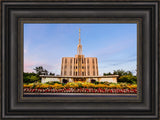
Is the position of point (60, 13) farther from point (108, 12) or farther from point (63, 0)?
point (108, 12)

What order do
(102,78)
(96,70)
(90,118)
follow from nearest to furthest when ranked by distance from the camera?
(90,118) → (102,78) → (96,70)

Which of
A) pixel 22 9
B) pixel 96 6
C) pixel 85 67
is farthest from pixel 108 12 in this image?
pixel 85 67

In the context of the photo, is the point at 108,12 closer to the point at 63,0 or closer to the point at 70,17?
the point at 70,17

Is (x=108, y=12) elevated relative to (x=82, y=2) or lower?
lower

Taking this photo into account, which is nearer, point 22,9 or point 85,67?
point 22,9

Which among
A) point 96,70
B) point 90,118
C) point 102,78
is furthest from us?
point 96,70

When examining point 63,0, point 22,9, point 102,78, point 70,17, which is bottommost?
point 102,78

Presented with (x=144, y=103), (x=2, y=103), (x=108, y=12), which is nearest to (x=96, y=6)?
(x=108, y=12)
